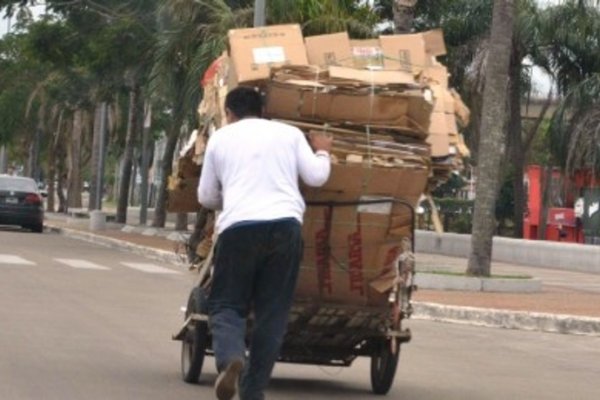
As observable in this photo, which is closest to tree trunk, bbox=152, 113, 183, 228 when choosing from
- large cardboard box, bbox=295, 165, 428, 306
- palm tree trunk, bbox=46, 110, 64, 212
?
palm tree trunk, bbox=46, 110, 64, 212

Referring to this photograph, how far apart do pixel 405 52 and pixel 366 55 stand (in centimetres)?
30

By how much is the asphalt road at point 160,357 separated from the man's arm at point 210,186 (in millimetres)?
1849

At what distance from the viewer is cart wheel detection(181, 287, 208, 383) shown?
10586mm

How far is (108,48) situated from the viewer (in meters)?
38.3

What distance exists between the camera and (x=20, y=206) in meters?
41.8

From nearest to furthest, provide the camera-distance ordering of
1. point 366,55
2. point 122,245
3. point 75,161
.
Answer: point 366,55, point 122,245, point 75,161

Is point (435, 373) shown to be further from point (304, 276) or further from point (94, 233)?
point (94, 233)

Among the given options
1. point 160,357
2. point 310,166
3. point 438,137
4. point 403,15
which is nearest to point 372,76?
point 438,137

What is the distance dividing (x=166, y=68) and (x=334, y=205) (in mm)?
23820

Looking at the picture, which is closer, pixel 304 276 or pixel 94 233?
pixel 304 276

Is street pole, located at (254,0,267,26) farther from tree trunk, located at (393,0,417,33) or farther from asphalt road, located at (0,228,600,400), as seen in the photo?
asphalt road, located at (0,228,600,400)

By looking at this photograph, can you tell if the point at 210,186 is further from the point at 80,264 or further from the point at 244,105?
the point at 80,264

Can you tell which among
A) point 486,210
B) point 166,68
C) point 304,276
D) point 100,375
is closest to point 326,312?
point 304,276

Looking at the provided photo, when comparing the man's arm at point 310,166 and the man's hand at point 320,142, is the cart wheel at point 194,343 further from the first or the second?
the man's arm at point 310,166
